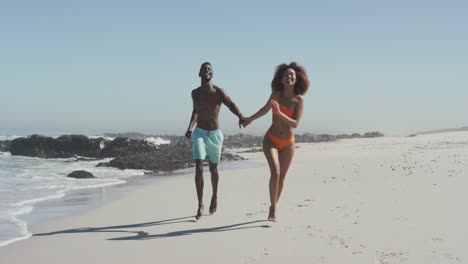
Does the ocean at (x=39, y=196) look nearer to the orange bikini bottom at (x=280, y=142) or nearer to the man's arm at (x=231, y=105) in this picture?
the man's arm at (x=231, y=105)

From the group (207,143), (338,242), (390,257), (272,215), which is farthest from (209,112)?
(390,257)

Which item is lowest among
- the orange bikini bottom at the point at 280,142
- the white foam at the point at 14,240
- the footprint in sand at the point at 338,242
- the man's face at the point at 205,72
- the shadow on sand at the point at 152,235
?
the white foam at the point at 14,240

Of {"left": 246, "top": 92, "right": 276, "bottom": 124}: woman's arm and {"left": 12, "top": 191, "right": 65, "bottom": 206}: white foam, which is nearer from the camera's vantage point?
{"left": 246, "top": 92, "right": 276, "bottom": 124}: woman's arm

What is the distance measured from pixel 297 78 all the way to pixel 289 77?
18cm

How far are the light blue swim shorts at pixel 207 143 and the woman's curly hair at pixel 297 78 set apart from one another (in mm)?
1154

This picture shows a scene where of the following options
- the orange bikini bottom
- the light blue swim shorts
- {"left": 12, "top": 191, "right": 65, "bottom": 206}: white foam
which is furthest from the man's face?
{"left": 12, "top": 191, "right": 65, "bottom": 206}: white foam

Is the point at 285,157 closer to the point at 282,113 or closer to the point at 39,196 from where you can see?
the point at 282,113

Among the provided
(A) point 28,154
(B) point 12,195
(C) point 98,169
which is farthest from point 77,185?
(A) point 28,154

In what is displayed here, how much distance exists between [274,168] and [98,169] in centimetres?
1212

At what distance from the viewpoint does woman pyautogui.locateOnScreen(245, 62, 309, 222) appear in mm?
6766

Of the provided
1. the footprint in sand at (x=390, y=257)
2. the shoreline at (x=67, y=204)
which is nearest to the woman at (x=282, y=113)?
the footprint in sand at (x=390, y=257)

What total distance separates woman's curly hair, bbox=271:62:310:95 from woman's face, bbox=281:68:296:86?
4.6 inches

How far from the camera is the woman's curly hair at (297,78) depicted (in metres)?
6.96

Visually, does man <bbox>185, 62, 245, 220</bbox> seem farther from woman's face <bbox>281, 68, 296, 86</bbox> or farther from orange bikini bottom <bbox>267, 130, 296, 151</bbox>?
woman's face <bbox>281, 68, 296, 86</bbox>
